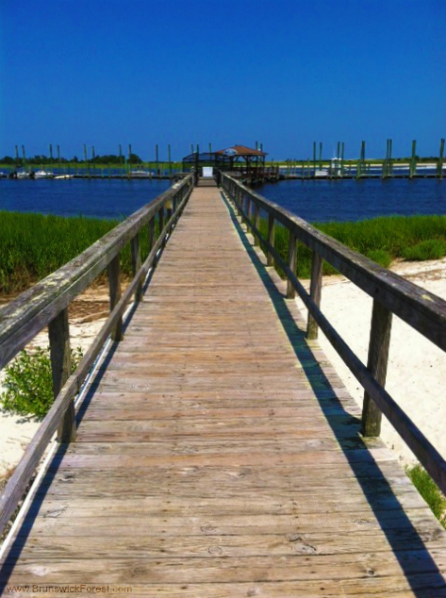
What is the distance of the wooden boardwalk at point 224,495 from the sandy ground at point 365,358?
173cm

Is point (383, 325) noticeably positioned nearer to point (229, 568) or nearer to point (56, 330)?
point (229, 568)

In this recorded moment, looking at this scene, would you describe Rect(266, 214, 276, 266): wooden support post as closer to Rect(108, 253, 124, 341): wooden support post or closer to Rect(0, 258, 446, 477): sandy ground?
Rect(0, 258, 446, 477): sandy ground

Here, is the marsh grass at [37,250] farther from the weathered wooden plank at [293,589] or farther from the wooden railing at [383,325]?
the weathered wooden plank at [293,589]

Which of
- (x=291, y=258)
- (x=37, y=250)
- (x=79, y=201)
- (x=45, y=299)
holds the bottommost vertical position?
(x=79, y=201)

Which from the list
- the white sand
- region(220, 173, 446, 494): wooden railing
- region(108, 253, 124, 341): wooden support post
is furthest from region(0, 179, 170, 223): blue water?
region(220, 173, 446, 494): wooden railing

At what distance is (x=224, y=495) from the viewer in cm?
271

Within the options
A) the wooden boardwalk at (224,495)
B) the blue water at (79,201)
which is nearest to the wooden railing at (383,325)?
the wooden boardwalk at (224,495)

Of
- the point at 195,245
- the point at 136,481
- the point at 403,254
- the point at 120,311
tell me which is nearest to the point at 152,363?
the point at 120,311

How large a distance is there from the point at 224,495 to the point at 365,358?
18.7ft

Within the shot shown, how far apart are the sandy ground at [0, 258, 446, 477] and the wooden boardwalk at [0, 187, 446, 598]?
5.66ft

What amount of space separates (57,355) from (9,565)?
42.2 inches

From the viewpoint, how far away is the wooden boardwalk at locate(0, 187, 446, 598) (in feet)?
7.20

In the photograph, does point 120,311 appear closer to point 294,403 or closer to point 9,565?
point 294,403

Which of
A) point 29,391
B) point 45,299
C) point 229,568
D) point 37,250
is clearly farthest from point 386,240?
point 229,568
